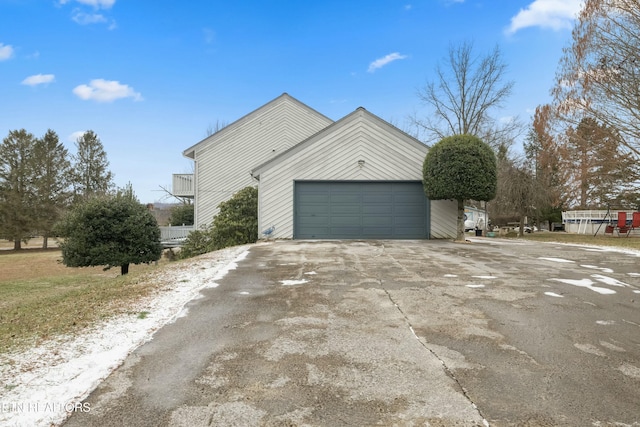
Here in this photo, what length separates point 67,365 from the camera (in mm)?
2715

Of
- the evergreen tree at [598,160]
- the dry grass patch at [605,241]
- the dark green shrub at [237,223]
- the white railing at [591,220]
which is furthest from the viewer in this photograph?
the white railing at [591,220]

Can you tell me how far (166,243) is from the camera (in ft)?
66.1

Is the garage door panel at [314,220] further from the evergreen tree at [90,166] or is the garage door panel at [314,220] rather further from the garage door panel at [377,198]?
the evergreen tree at [90,166]

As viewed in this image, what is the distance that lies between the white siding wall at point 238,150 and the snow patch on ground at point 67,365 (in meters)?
15.0

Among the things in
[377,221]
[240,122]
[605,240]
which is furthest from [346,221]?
[605,240]

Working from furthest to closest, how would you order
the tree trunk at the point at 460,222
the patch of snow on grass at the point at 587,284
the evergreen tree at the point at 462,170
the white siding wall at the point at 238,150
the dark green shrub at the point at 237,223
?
the white siding wall at the point at 238,150 → the dark green shrub at the point at 237,223 → the tree trunk at the point at 460,222 → the evergreen tree at the point at 462,170 → the patch of snow on grass at the point at 587,284

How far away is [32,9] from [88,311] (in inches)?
516

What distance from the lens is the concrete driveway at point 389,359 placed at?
6.89 ft

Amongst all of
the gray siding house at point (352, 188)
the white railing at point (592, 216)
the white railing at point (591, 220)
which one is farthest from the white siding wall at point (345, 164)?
the white railing at point (592, 216)

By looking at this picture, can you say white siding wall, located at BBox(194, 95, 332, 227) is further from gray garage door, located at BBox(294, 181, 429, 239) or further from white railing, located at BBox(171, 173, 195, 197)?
gray garage door, located at BBox(294, 181, 429, 239)

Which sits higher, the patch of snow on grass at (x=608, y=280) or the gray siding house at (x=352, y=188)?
the gray siding house at (x=352, y=188)

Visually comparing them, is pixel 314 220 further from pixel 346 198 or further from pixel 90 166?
pixel 90 166

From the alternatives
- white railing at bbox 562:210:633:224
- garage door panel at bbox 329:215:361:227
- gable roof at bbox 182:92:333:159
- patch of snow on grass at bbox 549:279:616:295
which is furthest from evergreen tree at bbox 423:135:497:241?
white railing at bbox 562:210:633:224

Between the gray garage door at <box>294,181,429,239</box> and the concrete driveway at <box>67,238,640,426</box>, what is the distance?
7.52 meters
